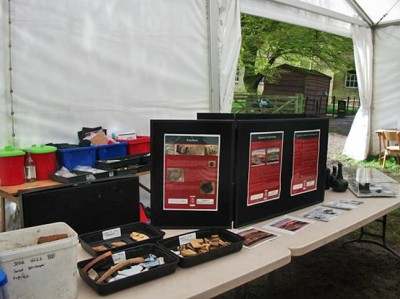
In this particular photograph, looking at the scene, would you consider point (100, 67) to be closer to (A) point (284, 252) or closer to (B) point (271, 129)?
(B) point (271, 129)

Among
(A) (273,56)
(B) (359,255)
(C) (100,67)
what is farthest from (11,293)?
(A) (273,56)

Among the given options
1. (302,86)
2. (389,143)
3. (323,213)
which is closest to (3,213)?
(323,213)

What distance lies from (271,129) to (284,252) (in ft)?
1.73

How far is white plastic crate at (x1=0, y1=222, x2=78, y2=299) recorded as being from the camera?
2.58 feet

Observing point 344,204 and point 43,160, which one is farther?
point 43,160

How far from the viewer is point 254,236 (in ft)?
4.38

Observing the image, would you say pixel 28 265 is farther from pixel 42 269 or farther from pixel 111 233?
pixel 111 233

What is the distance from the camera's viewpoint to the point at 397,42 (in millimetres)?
5957

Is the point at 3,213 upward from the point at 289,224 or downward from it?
downward

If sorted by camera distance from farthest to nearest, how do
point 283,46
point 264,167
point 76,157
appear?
point 283,46 < point 76,157 < point 264,167

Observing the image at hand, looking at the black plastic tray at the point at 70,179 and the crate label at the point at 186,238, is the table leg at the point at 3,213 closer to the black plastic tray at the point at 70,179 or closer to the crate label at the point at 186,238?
the black plastic tray at the point at 70,179

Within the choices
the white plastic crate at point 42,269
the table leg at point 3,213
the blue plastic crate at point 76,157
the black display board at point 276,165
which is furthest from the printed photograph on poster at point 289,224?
the table leg at point 3,213

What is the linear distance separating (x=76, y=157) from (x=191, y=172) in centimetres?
141

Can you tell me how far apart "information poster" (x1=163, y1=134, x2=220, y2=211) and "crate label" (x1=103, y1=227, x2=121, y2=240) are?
0.66ft
